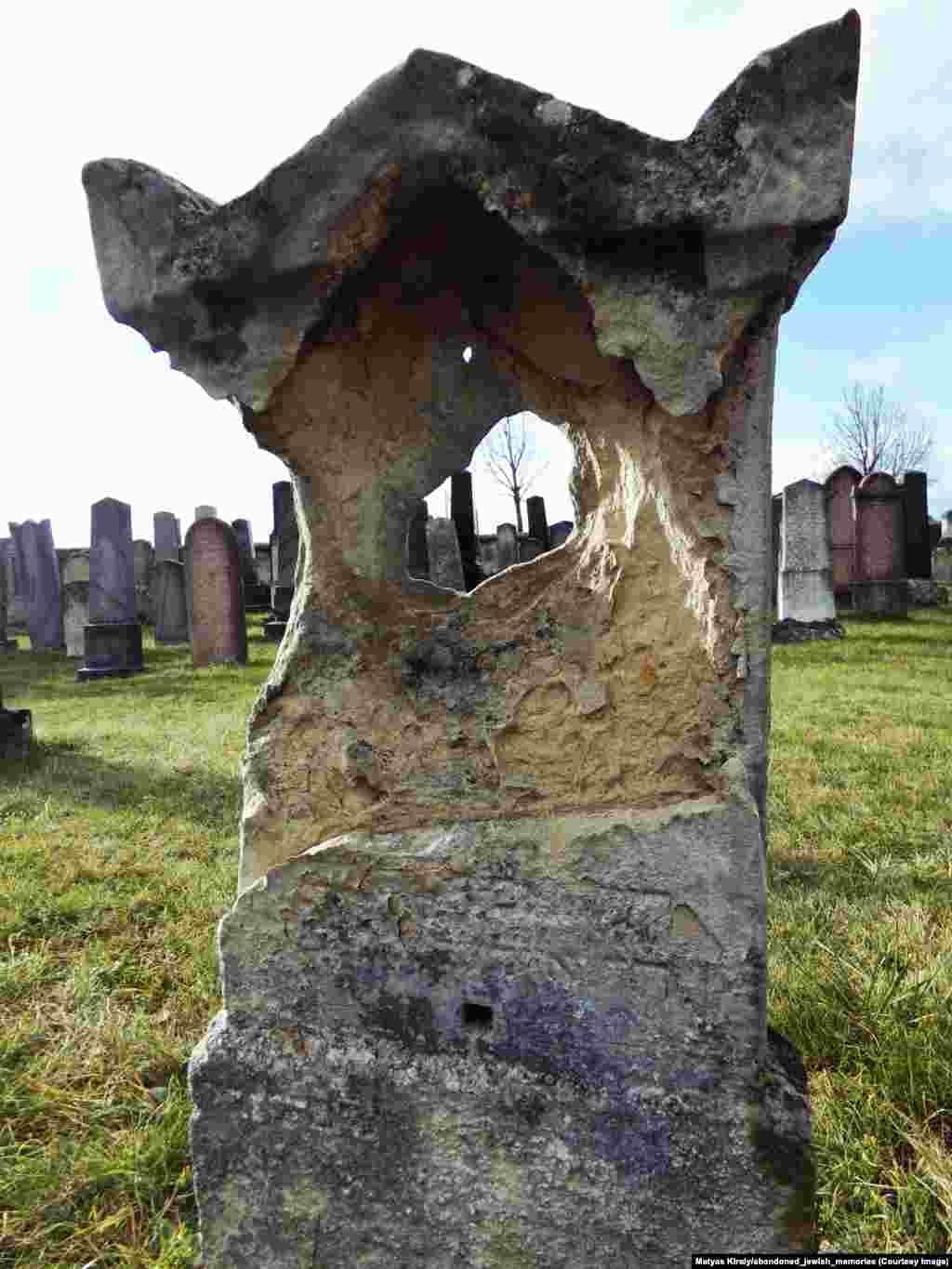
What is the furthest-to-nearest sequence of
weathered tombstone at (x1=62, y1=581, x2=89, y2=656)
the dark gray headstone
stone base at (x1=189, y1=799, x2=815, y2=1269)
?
weathered tombstone at (x1=62, y1=581, x2=89, y2=656) < the dark gray headstone < stone base at (x1=189, y1=799, x2=815, y2=1269)

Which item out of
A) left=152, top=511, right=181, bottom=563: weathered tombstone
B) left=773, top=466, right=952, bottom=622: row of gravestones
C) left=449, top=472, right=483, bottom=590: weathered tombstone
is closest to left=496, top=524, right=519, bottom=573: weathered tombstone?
left=773, top=466, right=952, bottom=622: row of gravestones

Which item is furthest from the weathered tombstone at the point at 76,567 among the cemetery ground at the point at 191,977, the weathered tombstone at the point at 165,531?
the cemetery ground at the point at 191,977

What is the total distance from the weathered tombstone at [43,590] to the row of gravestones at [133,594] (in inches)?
0.7

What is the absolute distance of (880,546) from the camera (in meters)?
12.2

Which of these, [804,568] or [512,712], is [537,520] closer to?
[804,568]

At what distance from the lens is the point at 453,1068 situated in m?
1.59

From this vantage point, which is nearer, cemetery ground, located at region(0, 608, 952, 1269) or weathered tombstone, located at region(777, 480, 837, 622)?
cemetery ground, located at region(0, 608, 952, 1269)

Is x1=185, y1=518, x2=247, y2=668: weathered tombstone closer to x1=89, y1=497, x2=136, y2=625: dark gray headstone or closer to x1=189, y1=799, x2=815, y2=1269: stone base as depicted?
x1=89, y1=497, x2=136, y2=625: dark gray headstone

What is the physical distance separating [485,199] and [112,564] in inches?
458

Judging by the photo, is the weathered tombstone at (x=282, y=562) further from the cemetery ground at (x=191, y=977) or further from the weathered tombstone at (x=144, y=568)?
the cemetery ground at (x=191, y=977)

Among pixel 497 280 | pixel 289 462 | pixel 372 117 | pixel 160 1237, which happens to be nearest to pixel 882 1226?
pixel 160 1237

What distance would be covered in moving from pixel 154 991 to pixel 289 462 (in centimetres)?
186

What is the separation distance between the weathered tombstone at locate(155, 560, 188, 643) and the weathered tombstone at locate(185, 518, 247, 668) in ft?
11.4

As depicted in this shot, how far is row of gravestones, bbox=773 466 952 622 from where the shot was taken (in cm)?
1072
